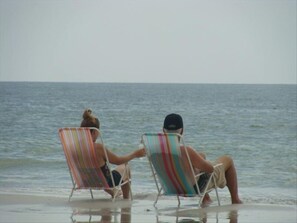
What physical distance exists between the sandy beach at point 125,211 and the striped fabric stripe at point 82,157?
0.22 meters

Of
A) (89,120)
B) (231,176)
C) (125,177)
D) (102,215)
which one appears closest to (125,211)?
(102,215)

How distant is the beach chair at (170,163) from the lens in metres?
9.66

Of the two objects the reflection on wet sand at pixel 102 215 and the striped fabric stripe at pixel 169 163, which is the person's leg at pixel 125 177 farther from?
the reflection on wet sand at pixel 102 215

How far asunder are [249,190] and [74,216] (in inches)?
239

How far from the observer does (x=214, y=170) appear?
998 cm

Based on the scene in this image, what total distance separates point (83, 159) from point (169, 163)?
3.15 feet

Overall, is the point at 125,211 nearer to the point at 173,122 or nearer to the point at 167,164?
the point at 167,164

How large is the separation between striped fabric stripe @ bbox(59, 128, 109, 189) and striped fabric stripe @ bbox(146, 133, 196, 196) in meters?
0.67

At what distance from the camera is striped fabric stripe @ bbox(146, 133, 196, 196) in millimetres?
9672

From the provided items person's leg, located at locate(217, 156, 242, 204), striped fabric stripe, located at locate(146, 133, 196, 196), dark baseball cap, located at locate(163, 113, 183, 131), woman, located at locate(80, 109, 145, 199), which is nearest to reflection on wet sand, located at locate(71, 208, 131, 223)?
striped fabric stripe, located at locate(146, 133, 196, 196)

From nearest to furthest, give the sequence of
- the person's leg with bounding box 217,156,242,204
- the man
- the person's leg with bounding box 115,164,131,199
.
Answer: the man, the person's leg with bounding box 217,156,242,204, the person's leg with bounding box 115,164,131,199

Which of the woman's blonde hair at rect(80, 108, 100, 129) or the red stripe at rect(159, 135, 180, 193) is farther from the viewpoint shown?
the woman's blonde hair at rect(80, 108, 100, 129)

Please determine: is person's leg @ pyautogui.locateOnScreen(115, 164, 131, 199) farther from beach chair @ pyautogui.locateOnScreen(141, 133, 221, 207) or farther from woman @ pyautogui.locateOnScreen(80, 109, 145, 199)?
beach chair @ pyautogui.locateOnScreen(141, 133, 221, 207)

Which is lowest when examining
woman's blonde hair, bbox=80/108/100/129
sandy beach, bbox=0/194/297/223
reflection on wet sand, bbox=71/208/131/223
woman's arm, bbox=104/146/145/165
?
sandy beach, bbox=0/194/297/223
